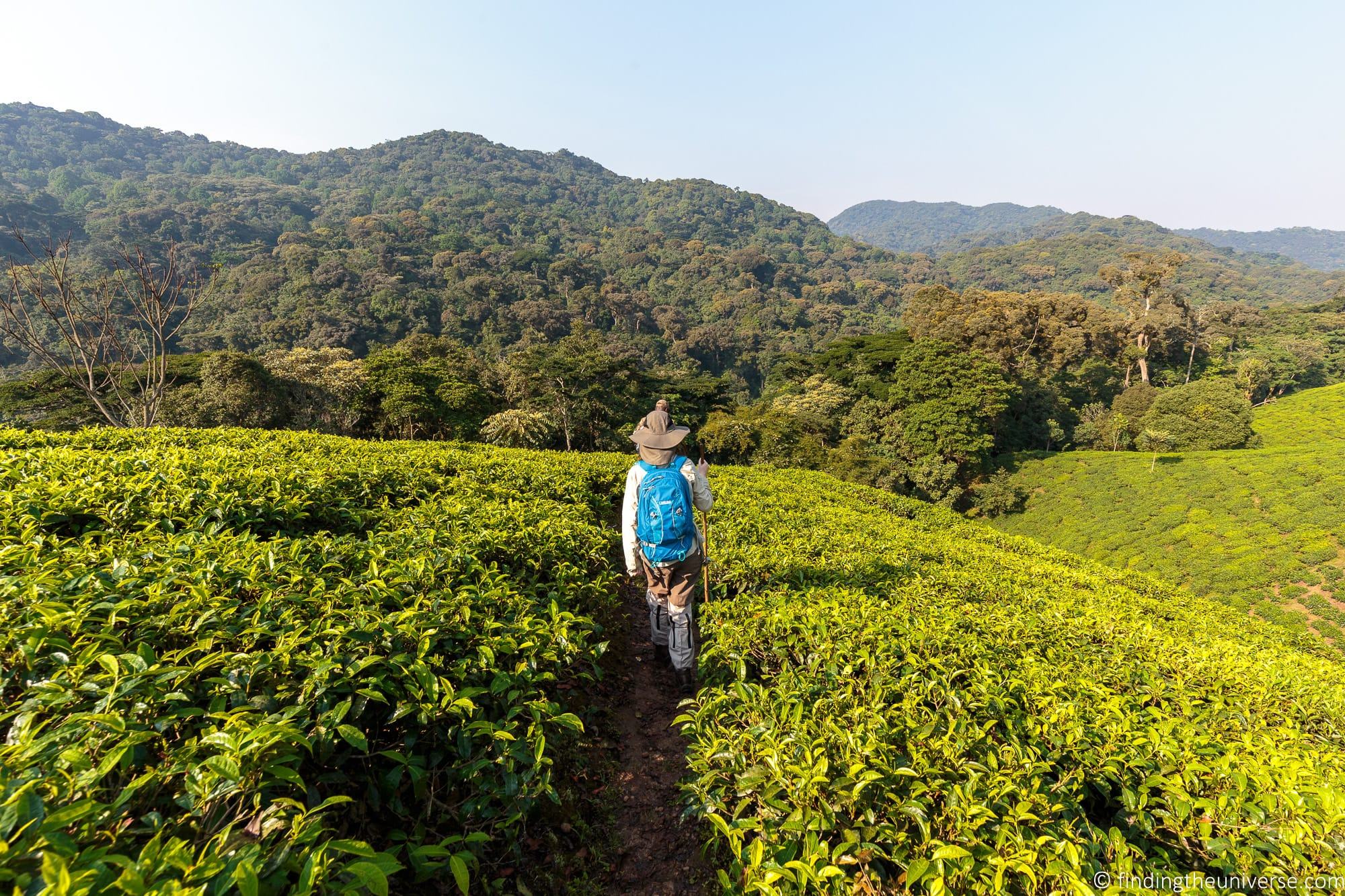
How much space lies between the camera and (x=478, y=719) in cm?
201

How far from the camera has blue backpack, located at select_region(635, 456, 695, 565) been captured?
3.62 meters

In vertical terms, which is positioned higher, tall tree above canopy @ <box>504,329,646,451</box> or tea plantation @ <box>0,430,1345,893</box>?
tea plantation @ <box>0,430,1345,893</box>

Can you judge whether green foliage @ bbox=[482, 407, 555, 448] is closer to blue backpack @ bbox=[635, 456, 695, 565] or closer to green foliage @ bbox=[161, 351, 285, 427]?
green foliage @ bbox=[161, 351, 285, 427]

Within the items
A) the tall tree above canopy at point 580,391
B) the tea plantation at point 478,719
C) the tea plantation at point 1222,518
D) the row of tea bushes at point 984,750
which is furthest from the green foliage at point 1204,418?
the tea plantation at point 478,719

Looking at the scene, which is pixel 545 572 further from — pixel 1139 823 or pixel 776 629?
pixel 1139 823

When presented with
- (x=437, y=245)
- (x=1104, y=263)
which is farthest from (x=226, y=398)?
(x=1104, y=263)

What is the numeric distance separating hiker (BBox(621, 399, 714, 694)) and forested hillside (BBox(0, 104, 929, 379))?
90.5 feet

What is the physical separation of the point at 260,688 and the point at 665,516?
234 cm

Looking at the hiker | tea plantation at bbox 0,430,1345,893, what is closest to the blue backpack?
the hiker

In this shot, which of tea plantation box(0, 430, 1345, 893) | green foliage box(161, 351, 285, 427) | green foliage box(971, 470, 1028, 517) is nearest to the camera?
tea plantation box(0, 430, 1345, 893)

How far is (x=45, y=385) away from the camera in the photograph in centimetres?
2211

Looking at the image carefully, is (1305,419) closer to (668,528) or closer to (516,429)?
(516,429)

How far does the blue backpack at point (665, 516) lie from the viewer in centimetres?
362

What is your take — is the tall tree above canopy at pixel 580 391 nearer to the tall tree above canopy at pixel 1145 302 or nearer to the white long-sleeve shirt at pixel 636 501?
the white long-sleeve shirt at pixel 636 501
